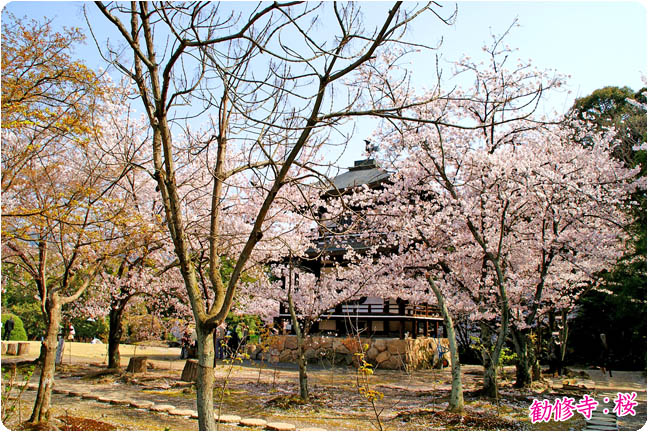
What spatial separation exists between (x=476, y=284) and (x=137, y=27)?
8.09 m

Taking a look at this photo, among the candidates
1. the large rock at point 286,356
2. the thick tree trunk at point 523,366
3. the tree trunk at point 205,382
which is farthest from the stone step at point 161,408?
the large rock at point 286,356

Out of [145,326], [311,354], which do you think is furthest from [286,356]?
[145,326]

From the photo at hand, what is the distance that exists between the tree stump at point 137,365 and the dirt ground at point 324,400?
0.24 m

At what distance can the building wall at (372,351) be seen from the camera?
15.5 metres

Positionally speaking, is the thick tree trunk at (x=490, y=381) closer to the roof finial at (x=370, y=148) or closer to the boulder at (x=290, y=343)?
the roof finial at (x=370, y=148)

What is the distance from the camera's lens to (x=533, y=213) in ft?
30.1

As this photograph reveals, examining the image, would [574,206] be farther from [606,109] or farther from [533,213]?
[606,109]

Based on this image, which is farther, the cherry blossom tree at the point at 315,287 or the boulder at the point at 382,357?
the boulder at the point at 382,357

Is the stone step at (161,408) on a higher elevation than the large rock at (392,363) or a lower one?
higher

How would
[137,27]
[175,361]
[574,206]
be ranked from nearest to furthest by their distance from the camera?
[137,27]
[574,206]
[175,361]

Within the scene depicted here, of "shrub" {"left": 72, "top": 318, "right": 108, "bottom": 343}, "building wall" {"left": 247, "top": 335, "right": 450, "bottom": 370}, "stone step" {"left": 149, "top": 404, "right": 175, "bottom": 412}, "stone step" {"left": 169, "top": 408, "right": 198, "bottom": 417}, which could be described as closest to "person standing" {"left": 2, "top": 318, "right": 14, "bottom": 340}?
"shrub" {"left": 72, "top": 318, "right": 108, "bottom": 343}

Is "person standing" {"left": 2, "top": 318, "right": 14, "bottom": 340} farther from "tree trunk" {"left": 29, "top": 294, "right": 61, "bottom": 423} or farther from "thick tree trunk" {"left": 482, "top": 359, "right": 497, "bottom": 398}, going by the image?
"thick tree trunk" {"left": 482, "top": 359, "right": 497, "bottom": 398}

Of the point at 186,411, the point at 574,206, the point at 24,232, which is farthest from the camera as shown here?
the point at 574,206

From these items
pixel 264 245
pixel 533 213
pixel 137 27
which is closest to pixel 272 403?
pixel 264 245
